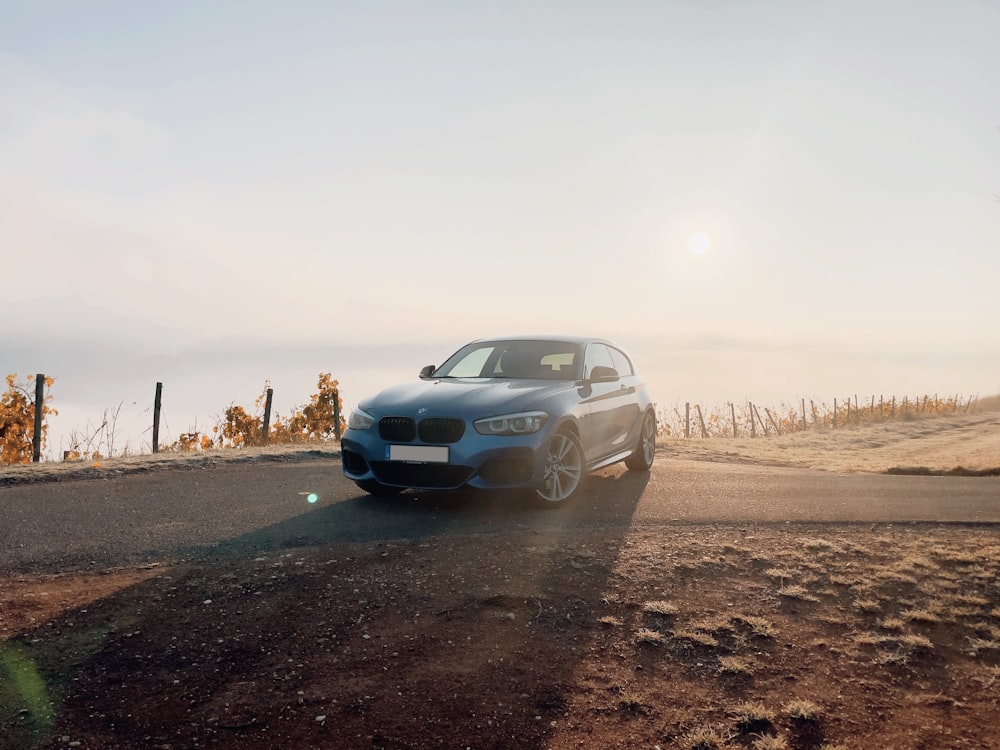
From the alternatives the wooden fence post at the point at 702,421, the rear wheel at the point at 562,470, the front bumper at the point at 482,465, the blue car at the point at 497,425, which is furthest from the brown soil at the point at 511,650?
the wooden fence post at the point at 702,421

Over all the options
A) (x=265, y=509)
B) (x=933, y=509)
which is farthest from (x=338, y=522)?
(x=933, y=509)

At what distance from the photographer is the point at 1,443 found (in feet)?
67.1

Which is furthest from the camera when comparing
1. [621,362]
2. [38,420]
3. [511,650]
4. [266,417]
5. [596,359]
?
[266,417]

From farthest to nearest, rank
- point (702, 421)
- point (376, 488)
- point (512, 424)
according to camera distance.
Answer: point (702, 421) < point (376, 488) < point (512, 424)

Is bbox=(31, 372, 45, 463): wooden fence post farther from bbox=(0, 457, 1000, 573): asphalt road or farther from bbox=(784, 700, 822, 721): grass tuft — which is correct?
bbox=(784, 700, 822, 721): grass tuft

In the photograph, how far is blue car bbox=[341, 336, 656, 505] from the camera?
23.9 feet

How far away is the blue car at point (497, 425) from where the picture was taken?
7.28 m

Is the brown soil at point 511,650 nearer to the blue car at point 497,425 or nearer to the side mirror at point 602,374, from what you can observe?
the blue car at point 497,425

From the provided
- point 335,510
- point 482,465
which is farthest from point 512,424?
point 335,510

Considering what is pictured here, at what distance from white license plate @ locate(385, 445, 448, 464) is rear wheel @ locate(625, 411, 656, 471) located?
369cm

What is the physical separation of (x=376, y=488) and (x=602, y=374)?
271cm

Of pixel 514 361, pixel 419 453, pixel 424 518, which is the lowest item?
pixel 424 518

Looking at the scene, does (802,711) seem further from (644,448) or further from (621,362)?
(644,448)

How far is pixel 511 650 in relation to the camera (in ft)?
14.4
